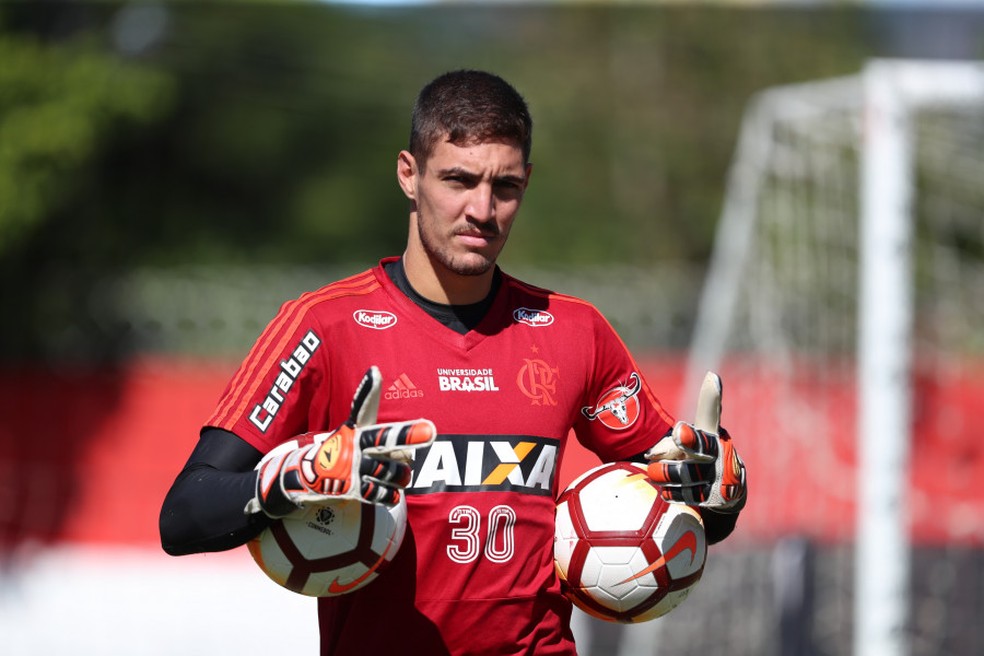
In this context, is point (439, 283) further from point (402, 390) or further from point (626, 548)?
point (626, 548)

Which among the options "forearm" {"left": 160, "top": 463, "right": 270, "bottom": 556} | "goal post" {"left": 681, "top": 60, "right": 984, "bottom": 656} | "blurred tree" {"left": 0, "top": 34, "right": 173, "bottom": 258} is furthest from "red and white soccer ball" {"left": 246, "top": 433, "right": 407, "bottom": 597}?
"blurred tree" {"left": 0, "top": 34, "right": 173, "bottom": 258}

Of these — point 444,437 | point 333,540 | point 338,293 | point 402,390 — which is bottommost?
point 333,540

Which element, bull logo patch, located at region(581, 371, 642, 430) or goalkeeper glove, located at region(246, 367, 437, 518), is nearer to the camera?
goalkeeper glove, located at region(246, 367, 437, 518)

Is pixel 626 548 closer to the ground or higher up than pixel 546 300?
closer to the ground

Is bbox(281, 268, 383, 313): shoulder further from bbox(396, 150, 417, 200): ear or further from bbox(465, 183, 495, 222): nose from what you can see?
bbox(465, 183, 495, 222): nose

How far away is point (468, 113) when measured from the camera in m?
3.57

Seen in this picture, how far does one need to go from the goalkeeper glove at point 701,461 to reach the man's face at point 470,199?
0.66 metres

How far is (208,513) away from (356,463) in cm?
45

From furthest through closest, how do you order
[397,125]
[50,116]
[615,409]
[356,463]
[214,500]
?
1. [397,125]
2. [50,116]
3. [615,409]
4. [214,500]
5. [356,463]

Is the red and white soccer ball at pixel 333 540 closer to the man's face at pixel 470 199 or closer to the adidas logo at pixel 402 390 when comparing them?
the adidas logo at pixel 402 390

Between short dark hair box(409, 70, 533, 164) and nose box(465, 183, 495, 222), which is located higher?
short dark hair box(409, 70, 533, 164)

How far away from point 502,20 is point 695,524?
32.4m

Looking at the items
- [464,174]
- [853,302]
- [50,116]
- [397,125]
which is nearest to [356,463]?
[464,174]

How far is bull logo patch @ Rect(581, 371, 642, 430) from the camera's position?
153 inches
